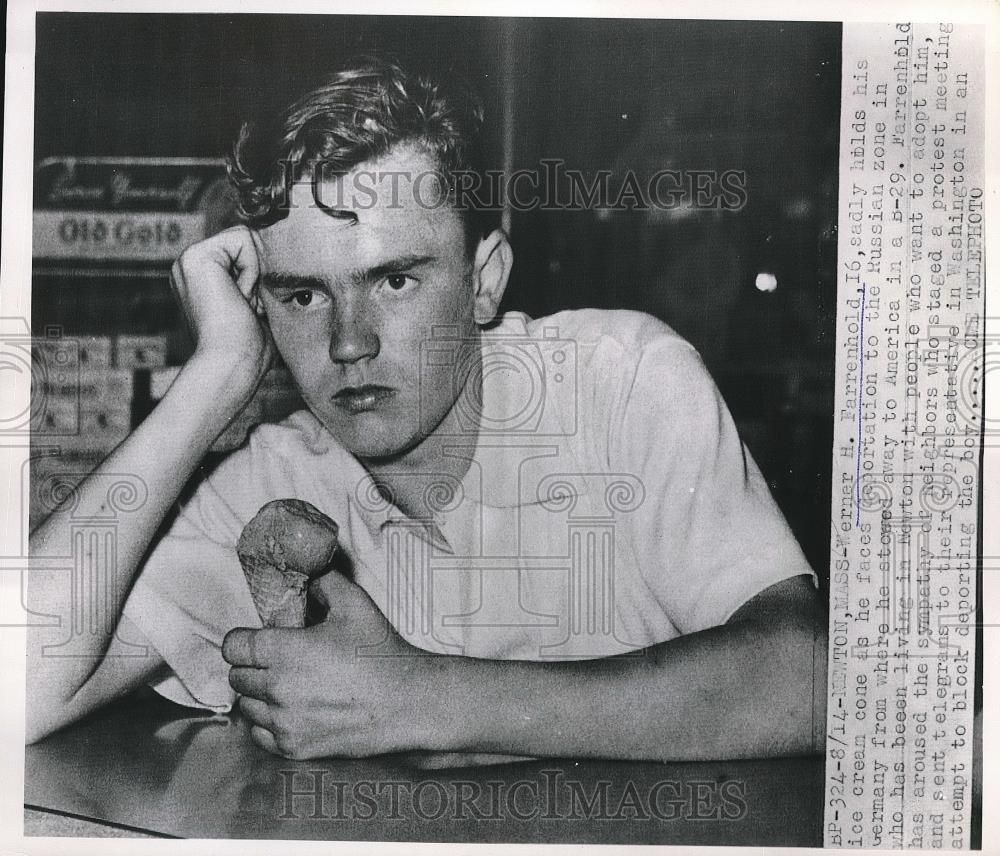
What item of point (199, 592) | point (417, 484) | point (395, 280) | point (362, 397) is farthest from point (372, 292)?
point (199, 592)

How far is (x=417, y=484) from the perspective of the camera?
145cm

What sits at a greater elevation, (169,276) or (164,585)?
(169,276)

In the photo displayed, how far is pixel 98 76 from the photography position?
145 cm

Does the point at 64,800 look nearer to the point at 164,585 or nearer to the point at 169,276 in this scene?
the point at 164,585

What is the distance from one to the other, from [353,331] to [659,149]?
0.59m

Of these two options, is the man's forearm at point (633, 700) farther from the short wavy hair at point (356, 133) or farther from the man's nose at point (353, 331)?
the short wavy hair at point (356, 133)

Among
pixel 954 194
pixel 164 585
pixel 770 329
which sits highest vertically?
pixel 954 194

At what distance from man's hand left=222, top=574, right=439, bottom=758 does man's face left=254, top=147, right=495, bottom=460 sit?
0.33m

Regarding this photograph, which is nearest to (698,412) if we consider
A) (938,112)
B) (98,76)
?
(938,112)

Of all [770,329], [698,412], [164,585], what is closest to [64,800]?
[164,585]

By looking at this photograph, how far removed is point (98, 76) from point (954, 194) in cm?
145

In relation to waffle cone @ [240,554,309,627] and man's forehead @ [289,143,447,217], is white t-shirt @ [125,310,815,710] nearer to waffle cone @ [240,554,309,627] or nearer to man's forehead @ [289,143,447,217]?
waffle cone @ [240,554,309,627]

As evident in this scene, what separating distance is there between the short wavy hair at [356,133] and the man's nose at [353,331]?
0.63 ft

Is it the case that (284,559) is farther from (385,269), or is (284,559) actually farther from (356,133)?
(356,133)
